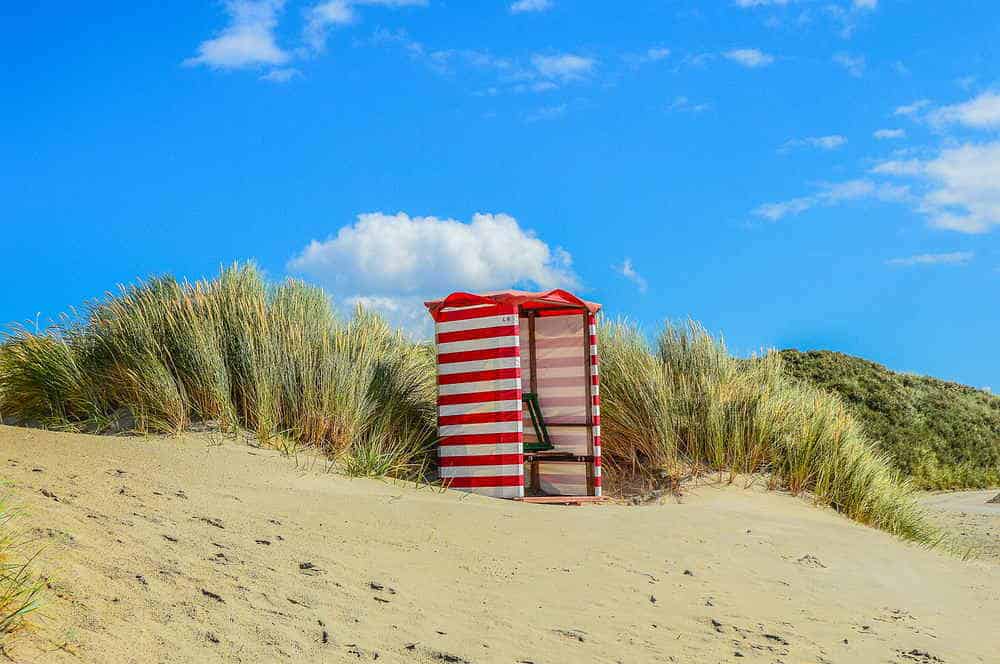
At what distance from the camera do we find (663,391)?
10609 mm

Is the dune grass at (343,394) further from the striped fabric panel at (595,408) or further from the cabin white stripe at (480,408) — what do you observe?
the striped fabric panel at (595,408)

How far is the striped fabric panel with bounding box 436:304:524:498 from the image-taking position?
888 cm

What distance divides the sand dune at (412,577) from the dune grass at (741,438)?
80.1 inches

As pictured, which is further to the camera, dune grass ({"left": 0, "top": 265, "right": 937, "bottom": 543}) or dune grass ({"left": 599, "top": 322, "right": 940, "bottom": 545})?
dune grass ({"left": 599, "top": 322, "right": 940, "bottom": 545})

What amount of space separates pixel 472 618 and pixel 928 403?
69.2ft

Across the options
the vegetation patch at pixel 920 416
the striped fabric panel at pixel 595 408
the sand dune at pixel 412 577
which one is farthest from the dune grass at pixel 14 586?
the vegetation patch at pixel 920 416

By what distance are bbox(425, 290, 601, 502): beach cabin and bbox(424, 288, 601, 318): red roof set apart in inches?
0.4

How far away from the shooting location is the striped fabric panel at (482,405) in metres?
8.88

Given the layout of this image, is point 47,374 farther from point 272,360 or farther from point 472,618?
point 472,618

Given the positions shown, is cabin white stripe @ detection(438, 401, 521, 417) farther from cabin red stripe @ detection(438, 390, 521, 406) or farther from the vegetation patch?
the vegetation patch

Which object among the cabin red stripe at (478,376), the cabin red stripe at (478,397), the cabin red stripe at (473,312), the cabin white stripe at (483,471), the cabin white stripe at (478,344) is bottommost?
the cabin white stripe at (483,471)

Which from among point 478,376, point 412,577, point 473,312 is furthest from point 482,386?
point 412,577

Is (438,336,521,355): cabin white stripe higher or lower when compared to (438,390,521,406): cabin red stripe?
higher

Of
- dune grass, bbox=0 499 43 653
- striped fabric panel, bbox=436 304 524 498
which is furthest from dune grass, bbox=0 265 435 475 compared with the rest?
dune grass, bbox=0 499 43 653
